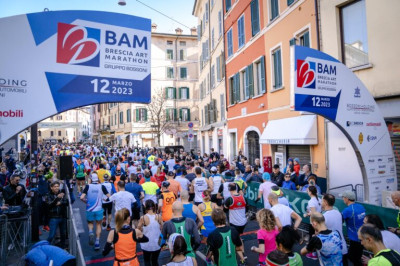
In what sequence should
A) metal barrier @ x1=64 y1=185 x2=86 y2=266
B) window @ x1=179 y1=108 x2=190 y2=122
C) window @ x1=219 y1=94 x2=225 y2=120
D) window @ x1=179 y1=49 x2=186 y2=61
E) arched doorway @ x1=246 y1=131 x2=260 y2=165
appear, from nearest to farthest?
metal barrier @ x1=64 y1=185 x2=86 y2=266 → arched doorway @ x1=246 y1=131 x2=260 y2=165 → window @ x1=219 y1=94 x2=225 y2=120 → window @ x1=179 y1=108 x2=190 y2=122 → window @ x1=179 y1=49 x2=186 y2=61

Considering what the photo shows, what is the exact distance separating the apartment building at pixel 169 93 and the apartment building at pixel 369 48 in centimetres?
2774

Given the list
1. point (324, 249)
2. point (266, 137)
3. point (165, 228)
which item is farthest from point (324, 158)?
point (165, 228)

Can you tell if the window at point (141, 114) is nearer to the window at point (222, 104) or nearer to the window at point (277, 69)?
the window at point (222, 104)

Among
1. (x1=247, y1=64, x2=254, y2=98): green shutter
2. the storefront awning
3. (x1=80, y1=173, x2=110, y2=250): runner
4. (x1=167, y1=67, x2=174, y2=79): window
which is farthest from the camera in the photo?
(x1=167, y1=67, x2=174, y2=79): window

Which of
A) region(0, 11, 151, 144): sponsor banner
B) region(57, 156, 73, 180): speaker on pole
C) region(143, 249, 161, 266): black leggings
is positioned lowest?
region(143, 249, 161, 266): black leggings

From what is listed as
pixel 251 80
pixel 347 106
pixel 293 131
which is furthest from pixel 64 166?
pixel 251 80

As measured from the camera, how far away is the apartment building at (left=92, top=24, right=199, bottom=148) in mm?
37531

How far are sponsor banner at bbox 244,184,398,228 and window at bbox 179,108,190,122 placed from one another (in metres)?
29.5

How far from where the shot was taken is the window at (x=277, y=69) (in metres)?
12.9

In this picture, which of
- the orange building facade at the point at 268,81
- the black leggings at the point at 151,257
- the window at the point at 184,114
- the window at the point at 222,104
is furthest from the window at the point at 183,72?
the black leggings at the point at 151,257

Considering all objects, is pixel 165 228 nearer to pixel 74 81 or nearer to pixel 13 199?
pixel 74 81

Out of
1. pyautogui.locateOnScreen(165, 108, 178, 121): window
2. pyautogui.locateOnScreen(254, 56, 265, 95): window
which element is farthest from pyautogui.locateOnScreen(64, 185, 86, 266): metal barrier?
pyautogui.locateOnScreen(165, 108, 178, 121): window

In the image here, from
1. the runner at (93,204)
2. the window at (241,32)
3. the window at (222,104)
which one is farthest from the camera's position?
the window at (222,104)

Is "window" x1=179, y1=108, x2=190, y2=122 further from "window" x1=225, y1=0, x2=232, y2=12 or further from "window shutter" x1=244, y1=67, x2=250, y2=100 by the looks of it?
"window shutter" x1=244, y1=67, x2=250, y2=100
